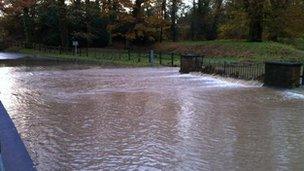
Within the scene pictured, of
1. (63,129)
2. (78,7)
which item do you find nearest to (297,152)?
(63,129)

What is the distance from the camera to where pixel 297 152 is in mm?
9203

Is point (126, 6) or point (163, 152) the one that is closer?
point (163, 152)

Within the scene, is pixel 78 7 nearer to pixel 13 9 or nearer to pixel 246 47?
pixel 13 9

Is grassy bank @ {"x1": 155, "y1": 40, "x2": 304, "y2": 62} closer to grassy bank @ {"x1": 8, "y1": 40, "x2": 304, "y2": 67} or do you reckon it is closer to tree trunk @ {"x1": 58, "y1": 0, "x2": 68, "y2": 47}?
grassy bank @ {"x1": 8, "y1": 40, "x2": 304, "y2": 67}

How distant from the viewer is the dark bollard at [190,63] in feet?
85.0

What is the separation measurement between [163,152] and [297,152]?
2.46m

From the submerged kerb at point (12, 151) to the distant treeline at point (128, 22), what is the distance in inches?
1423

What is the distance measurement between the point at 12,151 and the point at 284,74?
13.1 metres

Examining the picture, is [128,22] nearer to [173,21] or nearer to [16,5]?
[173,21]

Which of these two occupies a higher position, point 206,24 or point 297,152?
point 206,24

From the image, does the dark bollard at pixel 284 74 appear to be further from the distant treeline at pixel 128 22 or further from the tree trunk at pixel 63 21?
the tree trunk at pixel 63 21

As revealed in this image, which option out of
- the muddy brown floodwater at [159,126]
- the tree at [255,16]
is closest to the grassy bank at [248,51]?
the tree at [255,16]

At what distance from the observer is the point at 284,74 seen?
60.5ft

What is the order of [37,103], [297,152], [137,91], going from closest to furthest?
[297,152], [37,103], [137,91]
